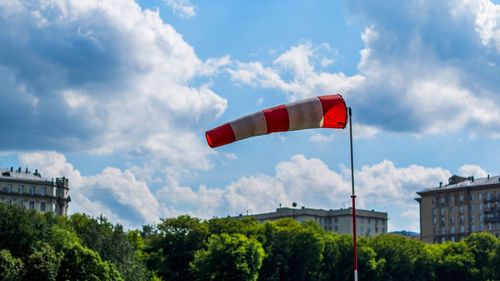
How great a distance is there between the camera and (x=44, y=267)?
65.4 metres

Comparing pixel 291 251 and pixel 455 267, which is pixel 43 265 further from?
pixel 455 267

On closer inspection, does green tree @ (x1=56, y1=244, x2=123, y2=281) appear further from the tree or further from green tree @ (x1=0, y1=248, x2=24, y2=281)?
the tree

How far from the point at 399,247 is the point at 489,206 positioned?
243 ft

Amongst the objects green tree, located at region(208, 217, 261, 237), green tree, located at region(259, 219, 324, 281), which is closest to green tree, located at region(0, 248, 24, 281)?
green tree, located at region(259, 219, 324, 281)

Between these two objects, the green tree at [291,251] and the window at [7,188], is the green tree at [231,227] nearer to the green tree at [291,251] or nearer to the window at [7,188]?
the green tree at [291,251]

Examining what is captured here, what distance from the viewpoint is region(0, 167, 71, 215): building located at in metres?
180

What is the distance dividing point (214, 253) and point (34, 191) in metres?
96.0

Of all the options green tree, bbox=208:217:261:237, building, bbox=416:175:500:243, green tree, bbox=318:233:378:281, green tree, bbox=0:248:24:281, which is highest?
building, bbox=416:175:500:243

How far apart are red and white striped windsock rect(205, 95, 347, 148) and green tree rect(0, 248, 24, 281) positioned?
49.1m

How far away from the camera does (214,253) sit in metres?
96.7

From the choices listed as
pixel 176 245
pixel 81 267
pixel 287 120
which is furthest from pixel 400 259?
pixel 287 120

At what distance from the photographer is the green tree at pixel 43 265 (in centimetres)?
6531

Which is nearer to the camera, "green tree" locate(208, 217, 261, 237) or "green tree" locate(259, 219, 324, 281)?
"green tree" locate(259, 219, 324, 281)

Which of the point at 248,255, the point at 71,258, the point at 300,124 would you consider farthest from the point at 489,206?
the point at 300,124
